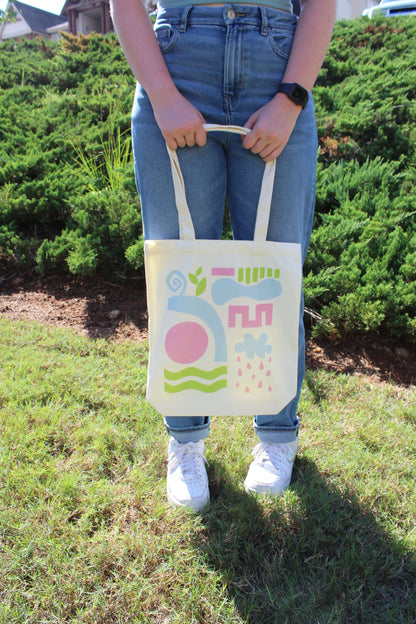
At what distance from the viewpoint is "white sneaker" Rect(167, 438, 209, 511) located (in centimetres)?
152

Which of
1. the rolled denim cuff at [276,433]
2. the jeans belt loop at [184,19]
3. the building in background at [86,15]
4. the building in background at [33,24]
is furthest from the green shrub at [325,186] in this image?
the building in background at [33,24]

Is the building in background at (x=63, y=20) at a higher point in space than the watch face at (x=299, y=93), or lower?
higher

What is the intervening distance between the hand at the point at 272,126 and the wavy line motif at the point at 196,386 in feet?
2.21

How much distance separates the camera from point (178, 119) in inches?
46.7

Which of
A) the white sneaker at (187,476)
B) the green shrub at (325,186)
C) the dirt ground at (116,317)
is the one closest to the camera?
the white sneaker at (187,476)

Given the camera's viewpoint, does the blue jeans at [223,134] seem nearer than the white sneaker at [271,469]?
Yes

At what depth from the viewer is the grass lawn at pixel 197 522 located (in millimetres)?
1230

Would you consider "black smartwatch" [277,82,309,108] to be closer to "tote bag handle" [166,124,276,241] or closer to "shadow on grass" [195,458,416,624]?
"tote bag handle" [166,124,276,241]

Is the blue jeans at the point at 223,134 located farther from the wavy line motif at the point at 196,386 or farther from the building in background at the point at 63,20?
the building in background at the point at 63,20

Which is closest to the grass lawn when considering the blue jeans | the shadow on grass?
the shadow on grass

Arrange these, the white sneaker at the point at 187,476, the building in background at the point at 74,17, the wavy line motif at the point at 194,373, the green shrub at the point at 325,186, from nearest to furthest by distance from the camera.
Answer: the wavy line motif at the point at 194,373
the white sneaker at the point at 187,476
the green shrub at the point at 325,186
the building in background at the point at 74,17

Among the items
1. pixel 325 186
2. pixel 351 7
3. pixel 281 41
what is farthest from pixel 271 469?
pixel 351 7

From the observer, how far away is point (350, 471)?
170cm

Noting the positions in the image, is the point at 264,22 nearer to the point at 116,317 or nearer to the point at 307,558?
the point at 307,558
